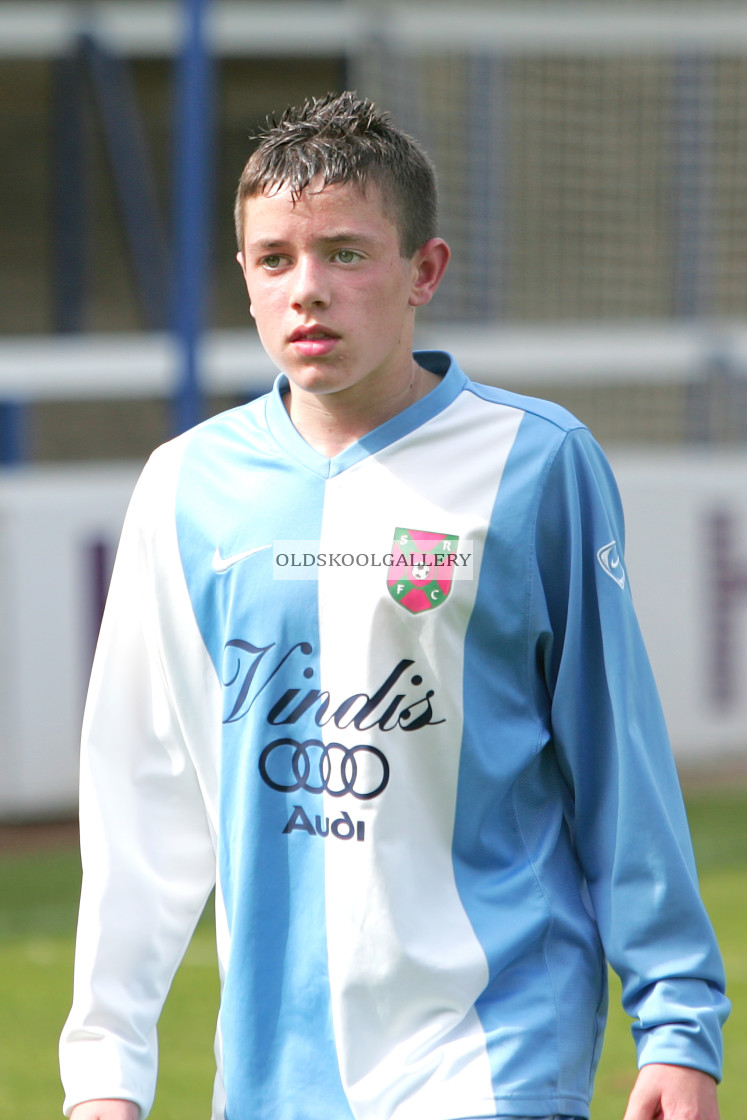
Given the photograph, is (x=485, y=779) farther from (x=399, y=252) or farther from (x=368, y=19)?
(x=368, y=19)

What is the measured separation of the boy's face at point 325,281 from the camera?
2.04 metres

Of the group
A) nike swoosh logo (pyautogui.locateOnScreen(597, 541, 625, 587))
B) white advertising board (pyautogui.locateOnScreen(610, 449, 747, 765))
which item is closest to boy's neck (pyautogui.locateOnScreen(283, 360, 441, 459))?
nike swoosh logo (pyautogui.locateOnScreen(597, 541, 625, 587))

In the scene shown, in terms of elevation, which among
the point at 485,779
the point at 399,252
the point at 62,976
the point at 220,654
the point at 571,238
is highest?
the point at 571,238

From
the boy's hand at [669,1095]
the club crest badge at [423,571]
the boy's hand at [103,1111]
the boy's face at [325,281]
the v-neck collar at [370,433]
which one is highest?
the boy's face at [325,281]

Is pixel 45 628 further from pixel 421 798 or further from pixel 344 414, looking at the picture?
pixel 421 798

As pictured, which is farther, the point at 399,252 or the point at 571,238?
the point at 571,238

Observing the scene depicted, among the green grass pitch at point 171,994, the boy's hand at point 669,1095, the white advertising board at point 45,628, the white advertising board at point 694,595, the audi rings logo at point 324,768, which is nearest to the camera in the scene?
the boy's hand at point 669,1095

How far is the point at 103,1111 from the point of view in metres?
2.07

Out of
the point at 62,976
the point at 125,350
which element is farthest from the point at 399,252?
the point at 125,350

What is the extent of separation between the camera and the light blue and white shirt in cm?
200

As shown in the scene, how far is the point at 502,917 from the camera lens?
203 cm

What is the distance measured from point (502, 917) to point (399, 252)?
0.81m

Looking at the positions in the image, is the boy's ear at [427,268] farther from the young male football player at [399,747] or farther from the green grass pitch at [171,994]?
the green grass pitch at [171,994]

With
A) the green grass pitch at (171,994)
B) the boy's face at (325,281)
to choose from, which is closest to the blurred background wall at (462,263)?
the green grass pitch at (171,994)
